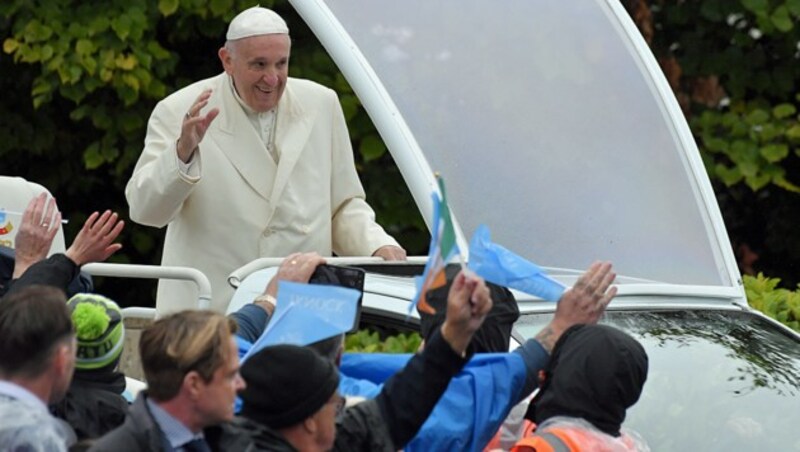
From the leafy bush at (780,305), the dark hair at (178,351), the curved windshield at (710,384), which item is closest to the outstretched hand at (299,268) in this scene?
the curved windshield at (710,384)

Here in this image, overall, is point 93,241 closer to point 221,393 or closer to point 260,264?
point 260,264

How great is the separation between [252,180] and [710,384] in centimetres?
183

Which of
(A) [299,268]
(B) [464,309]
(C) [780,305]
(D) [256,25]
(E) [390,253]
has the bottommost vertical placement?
(C) [780,305]

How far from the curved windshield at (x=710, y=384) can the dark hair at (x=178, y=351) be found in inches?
63.1

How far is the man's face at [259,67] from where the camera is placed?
607 cm

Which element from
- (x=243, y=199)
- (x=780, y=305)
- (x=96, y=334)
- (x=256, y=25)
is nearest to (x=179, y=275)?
(x=243, y=199)

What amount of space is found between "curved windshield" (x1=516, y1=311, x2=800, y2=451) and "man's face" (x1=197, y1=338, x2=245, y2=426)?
158cm

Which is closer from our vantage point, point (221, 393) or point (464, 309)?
point (221, 393)

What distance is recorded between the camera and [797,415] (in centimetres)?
515

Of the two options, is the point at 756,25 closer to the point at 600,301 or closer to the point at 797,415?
the point at 797,415

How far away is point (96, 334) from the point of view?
441 cm

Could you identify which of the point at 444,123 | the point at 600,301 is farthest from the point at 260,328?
the point at 444,123

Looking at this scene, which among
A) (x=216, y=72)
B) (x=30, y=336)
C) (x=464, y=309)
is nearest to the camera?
(x=30, y=336)

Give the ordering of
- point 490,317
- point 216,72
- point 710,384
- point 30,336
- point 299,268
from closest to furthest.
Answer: point 30,336 → point 490,317 → point 299,268 → point 710,384 → point 216,72
